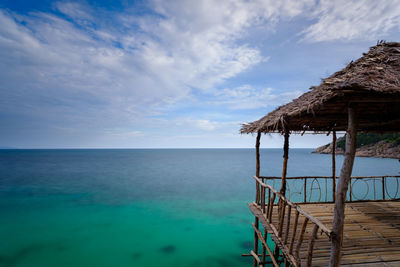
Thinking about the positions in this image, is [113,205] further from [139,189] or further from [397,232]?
[397,232]

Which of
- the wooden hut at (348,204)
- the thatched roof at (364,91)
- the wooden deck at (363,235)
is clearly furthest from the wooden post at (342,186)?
the wooden deck at (363,235)

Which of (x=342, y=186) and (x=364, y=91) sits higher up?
(x=364, y=91)

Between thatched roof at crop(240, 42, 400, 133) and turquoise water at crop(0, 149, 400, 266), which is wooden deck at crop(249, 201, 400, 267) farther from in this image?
turquoise water at crop(0, 149, 400, 266)

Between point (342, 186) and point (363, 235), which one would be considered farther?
point (363, 235)

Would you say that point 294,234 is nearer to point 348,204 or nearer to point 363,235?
point 363,235

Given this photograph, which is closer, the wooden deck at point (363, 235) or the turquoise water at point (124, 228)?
the wooden deck at point (363, 235)

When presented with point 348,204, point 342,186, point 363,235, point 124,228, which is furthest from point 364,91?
point 124,228

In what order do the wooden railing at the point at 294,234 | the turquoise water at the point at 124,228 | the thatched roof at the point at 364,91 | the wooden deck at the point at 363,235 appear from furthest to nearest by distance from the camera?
the turquoise water at the point at 124,228 → the wooden deck at the point at 363,235 → the wooden railing at the point at 294,234 → the thatched roof at the point at 364,91

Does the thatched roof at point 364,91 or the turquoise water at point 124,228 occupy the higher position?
the thatched roof at point 364,91

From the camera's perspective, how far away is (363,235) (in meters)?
4.00

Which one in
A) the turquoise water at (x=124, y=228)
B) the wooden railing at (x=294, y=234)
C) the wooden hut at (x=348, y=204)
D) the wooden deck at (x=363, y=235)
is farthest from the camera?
the turquoise water at (x=124, y=228)

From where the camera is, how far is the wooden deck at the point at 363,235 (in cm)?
322

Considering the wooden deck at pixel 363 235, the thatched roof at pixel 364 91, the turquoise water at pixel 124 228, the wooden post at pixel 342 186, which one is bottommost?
the turquoise water at pixel 124 228

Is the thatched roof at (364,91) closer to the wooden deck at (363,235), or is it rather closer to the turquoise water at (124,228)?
the wooden deck at (363,235)
